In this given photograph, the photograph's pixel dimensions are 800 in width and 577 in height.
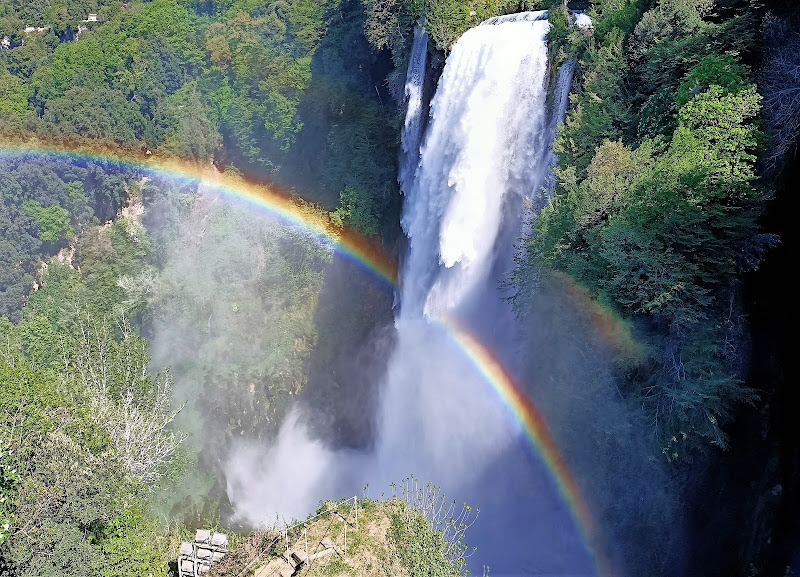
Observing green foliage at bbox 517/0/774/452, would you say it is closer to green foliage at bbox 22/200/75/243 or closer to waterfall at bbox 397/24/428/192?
waterfall at bbox 397/24/428/192

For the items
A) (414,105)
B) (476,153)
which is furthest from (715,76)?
(414,105)

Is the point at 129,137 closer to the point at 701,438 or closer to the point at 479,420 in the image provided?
the point at 479,420

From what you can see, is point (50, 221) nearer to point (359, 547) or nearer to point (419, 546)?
point (359, 547)

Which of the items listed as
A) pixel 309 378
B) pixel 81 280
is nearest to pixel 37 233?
pixel 81 280

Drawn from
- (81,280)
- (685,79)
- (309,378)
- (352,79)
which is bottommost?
(685,79)

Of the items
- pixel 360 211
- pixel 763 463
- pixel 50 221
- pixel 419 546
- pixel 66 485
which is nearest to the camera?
pixel 419 546

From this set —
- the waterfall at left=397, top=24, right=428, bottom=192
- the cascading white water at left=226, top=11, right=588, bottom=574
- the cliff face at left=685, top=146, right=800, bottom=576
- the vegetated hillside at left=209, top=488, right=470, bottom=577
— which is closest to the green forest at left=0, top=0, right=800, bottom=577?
the vegetated hillside at left=209, top=488, right=470, bottom=577

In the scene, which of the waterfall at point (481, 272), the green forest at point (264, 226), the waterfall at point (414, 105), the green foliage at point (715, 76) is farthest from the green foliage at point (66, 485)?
the waterfall at point (414, 105)

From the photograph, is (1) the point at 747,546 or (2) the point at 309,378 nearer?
(1) the point at 747,546
